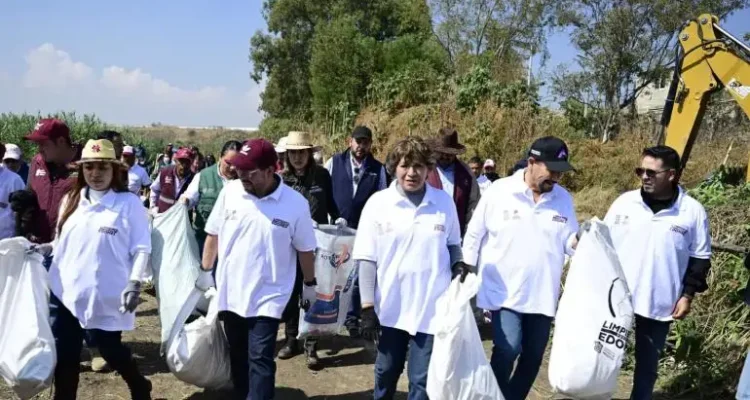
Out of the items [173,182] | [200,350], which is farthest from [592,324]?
[173,182]

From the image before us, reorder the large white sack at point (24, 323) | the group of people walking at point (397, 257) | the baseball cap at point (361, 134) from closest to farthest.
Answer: the large white sack at point (24, 323) → the group of people walking at point (397, 257) → the baseball cap at point (361, 134)

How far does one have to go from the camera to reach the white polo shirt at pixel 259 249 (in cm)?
349

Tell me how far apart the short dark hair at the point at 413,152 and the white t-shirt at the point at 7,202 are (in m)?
2.79

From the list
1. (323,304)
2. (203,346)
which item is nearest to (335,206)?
(323,304)

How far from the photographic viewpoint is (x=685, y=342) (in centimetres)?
485

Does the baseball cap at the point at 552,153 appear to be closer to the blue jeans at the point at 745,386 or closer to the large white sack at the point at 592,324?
the large white sack at the point at 592,324

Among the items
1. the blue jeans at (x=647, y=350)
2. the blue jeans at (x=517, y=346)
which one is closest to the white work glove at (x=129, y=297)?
the blue jeans at (x=517, y=346)

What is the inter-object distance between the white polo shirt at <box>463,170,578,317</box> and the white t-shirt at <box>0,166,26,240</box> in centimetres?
326

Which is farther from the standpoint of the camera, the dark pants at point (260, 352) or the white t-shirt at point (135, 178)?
the white t-shirt at point (135, 178)

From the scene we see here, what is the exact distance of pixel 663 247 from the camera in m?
3.63

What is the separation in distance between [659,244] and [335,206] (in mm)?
2599

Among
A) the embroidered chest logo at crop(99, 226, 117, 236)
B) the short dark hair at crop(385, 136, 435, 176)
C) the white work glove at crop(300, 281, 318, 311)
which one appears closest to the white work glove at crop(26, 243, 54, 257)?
the embroidered chest logo at crop(99, 226, 117, 236)

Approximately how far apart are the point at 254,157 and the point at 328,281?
5.11 feet

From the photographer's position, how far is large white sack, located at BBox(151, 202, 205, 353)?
181 inches
